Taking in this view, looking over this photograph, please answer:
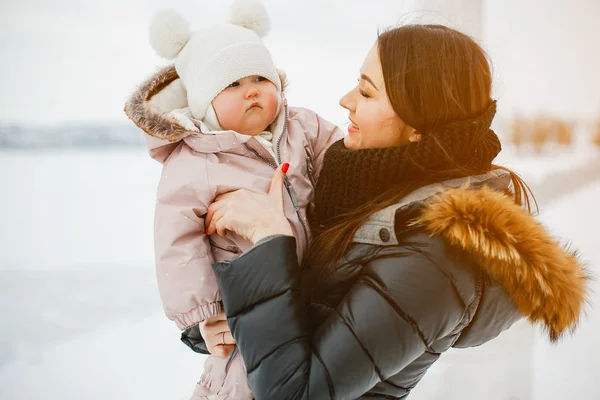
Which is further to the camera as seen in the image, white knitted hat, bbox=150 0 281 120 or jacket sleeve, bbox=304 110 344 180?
jacket sleeve, bbox=304 110 344 180

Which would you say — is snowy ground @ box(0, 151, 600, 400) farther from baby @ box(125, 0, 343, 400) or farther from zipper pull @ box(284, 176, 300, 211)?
zipper pull @ box(284, 176, 300, 211)

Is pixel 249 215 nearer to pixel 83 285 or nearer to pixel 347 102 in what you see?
pixel 347 102

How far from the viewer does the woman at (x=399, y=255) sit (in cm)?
81

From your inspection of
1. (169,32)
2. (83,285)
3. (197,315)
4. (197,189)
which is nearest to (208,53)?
(169,32)

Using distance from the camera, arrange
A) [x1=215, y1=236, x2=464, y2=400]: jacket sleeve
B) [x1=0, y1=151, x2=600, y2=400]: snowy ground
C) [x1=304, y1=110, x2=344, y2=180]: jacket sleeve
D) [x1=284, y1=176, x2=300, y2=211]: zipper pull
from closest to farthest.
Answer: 1. [x1=215, y1=236, x2=464, y2=400]: jacket sleeve
2. [x1=284, y1=176, x2=300, y2=211]: zipper pull
3. [x1=304, y1=110, x2=344, y2=180]: jacket sleeve
4. [x1=0, y1=151, x2=600, y2=400]: snowy ground

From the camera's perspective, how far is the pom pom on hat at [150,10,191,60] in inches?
40.7

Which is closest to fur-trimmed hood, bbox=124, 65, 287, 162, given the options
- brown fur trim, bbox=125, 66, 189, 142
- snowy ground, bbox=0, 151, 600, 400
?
brown fur trim, bbox=125, 66, 189, 142

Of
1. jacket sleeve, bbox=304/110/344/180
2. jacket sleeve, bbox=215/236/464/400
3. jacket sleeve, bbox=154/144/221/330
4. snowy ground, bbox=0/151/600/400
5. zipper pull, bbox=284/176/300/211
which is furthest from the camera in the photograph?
snowy ground, bbox=0/151/600/400

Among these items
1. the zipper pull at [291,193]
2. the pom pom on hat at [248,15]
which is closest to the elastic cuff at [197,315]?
the zipper pull at [291,193]

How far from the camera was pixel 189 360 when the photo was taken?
1893 mm

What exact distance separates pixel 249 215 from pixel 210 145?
0.58 ft

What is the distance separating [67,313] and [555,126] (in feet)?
7.05

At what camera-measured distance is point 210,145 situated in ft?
3.19

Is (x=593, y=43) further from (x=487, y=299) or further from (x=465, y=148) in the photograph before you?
(x=487, y=299)
